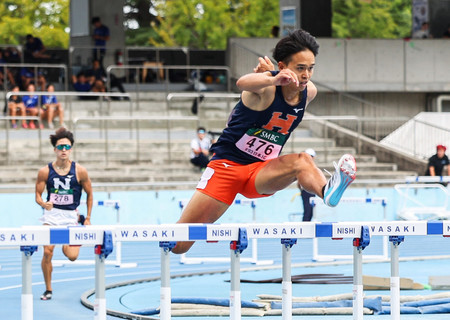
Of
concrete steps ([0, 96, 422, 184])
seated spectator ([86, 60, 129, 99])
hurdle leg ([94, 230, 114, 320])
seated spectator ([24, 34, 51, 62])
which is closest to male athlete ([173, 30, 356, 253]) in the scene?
hurdle leg ([94, 230, 114, 320])

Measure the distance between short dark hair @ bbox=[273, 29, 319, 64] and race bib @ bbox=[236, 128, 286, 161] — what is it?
573 mm

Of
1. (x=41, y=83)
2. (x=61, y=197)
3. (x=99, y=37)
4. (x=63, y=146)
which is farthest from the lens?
(x=99, y=37)

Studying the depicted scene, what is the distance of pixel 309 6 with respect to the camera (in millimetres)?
31938

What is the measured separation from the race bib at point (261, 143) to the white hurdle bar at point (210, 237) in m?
0.77

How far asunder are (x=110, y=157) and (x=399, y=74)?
1280 cm

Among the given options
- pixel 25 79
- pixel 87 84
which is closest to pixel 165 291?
pixel 25 79

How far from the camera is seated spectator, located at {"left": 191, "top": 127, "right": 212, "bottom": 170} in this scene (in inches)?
875

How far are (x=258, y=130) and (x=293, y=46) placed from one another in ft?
2.27

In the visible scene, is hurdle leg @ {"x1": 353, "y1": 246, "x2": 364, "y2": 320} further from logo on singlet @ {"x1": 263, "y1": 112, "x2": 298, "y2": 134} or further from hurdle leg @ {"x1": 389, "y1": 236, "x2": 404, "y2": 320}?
logo on singlet @ {"x1": 263, "y1": 112, "x2": 298, "y2": 134}

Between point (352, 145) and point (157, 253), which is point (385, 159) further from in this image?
point (157, 253)

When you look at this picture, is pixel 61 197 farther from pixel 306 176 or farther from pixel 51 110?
pixel 51 110

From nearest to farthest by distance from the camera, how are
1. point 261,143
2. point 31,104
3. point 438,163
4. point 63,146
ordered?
point 261,143, point 63,146, point 438,163, point 31,104

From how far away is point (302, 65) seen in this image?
727 centimetres

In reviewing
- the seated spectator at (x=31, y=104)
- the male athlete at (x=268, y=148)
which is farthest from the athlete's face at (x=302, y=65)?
the seated spectator at (x=31, y=104)
